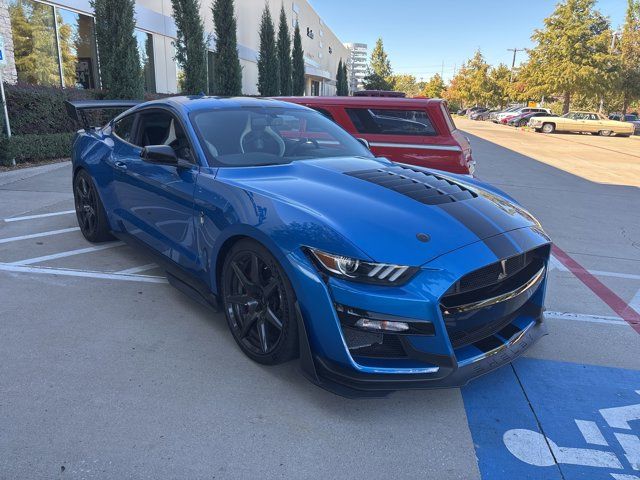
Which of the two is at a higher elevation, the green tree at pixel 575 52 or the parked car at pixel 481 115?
the green tree at pixel 575 52

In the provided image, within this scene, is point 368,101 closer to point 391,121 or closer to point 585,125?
point 391,121

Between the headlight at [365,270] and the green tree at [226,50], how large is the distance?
65.4 feet

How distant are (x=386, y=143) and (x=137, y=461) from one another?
5.76 meters

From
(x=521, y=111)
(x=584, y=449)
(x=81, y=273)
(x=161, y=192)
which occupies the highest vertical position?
(x=521, y=111)

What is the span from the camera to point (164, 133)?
3.94m

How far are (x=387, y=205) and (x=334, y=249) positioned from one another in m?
0.55

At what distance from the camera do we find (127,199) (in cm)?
419

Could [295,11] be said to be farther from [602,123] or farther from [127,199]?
[127,199]

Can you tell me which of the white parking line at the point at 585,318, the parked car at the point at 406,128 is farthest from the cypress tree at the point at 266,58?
the white parking line at the point at 585,318

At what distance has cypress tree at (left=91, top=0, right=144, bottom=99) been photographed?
12.7 metres

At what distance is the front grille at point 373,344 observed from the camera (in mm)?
2381

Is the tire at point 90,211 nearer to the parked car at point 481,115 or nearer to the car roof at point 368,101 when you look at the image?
the car roof at point 368,101

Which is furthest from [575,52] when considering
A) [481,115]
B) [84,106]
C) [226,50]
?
[84,106]

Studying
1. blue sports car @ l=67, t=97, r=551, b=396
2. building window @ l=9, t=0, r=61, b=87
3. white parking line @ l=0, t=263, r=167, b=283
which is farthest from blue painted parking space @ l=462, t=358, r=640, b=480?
building window @ l=9, t=0, r=61, b=87
